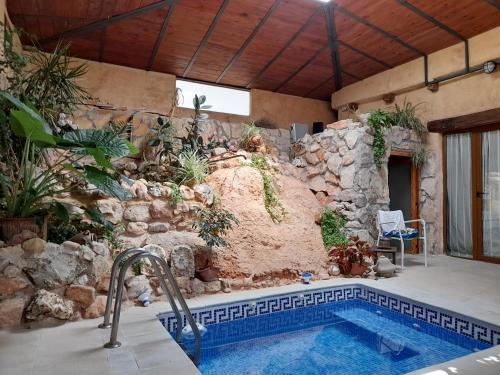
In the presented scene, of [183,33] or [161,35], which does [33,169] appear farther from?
[183,33]

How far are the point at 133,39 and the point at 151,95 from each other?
118cm

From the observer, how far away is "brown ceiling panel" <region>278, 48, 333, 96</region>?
6.67 metres

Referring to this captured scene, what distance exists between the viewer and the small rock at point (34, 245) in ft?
8.65

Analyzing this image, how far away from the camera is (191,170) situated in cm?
470

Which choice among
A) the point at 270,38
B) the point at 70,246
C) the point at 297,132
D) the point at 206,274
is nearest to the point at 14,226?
the point at 70,246

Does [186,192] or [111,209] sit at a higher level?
[186,192]

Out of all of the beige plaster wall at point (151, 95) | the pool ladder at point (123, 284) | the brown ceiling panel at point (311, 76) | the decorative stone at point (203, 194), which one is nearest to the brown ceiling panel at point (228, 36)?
the beige plaster wall at point (151, 95)

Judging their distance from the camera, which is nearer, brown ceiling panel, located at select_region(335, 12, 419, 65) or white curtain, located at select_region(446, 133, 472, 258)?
white curtain, located at select_region(446, 133, 472, 258)

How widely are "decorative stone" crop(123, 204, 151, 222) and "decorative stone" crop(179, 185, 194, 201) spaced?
1.77 feet

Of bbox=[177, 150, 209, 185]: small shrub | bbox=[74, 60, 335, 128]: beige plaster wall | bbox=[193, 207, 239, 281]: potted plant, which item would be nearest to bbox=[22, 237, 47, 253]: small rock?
bbox=[193, 207, 239, 281]: potted plant

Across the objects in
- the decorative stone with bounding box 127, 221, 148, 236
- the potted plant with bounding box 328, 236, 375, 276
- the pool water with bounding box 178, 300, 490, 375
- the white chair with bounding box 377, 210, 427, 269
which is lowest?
the pool water with bounding box 178, 300, 490, 375

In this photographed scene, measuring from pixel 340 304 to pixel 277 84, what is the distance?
17.5ft

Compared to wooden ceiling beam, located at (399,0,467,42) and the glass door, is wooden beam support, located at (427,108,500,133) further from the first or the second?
wooden ceiling beam, located at (399,0,467,42)

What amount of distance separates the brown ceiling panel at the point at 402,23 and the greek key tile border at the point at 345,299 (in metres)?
4.23
